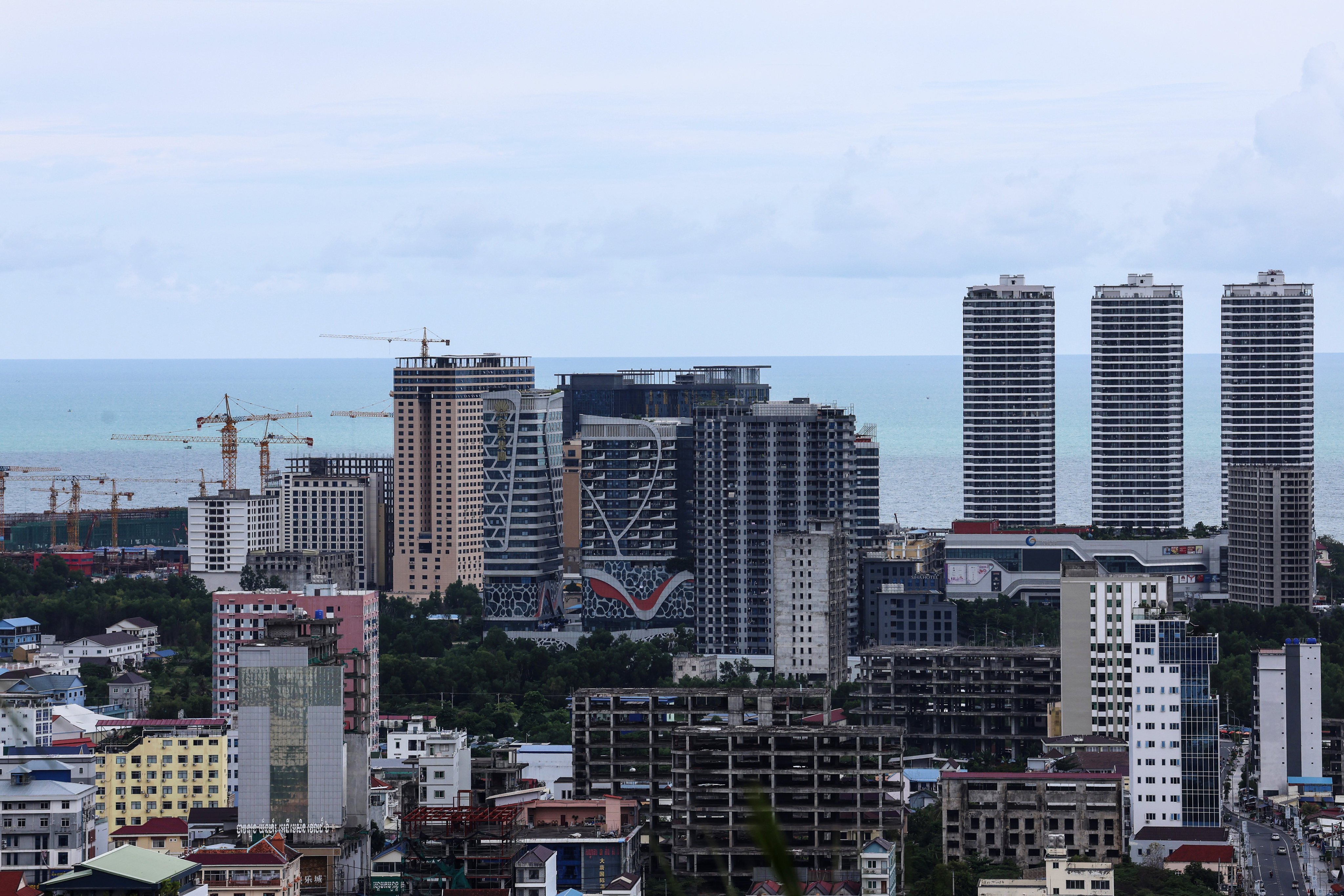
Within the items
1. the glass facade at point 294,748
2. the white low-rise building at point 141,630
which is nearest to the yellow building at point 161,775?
the glass facade at point 294,748

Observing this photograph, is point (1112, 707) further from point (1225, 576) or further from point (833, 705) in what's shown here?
point (1225, 576)

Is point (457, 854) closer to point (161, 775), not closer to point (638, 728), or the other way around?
point (638, 728)

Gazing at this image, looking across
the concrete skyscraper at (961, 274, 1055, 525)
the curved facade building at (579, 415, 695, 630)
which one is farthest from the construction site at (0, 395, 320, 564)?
the concrete skyscraper at (961, 274, 1055, 525)

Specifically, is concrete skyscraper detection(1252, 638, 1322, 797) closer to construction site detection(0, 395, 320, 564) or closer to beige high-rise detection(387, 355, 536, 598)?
beige high-rise detection(387, 355, 536, 598)

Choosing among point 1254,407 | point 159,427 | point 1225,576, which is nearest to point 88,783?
point 1225,576

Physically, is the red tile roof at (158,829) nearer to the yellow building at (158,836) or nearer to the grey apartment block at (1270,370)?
the yellow building at (158,836)

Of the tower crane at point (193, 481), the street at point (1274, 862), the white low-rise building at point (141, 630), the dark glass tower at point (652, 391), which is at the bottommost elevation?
the street at point (1274, 862)
